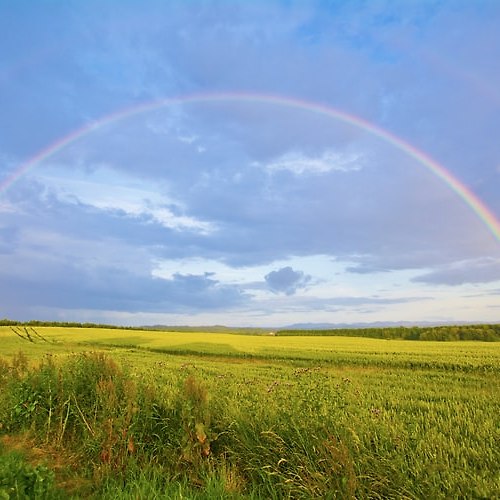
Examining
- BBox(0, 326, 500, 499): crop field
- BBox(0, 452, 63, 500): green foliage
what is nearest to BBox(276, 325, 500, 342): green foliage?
BBox(0, 326, 500, 499): crop field

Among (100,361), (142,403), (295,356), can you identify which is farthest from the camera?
(295,356)

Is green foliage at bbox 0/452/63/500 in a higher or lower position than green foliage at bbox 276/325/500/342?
lower

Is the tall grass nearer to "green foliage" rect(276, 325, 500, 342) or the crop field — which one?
the crop field

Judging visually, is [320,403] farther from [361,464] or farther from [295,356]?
[295,356]

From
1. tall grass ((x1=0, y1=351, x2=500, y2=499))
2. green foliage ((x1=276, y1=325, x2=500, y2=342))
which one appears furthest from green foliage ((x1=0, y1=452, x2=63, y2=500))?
green foliage ((x1=276, y1=325, x2=500, y2=342))

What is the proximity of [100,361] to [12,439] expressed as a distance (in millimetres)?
2107

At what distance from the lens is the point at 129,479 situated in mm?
6102

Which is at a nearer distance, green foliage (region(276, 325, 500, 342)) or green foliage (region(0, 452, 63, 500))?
green foliage (region(0, 452, 63, 500))

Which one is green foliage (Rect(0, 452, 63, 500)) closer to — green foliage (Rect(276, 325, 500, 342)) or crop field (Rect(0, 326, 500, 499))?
crop field (Rect(0, 326, 500, 499))

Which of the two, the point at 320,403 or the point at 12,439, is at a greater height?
the point at 320,403

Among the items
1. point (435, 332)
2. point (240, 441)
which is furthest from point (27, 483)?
point (435, 332)

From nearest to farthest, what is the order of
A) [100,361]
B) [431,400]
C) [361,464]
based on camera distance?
[361,464] → [100,361] → [431,400]

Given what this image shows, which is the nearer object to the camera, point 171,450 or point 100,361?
point 171,450

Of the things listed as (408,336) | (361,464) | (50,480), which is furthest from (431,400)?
(408,336)
